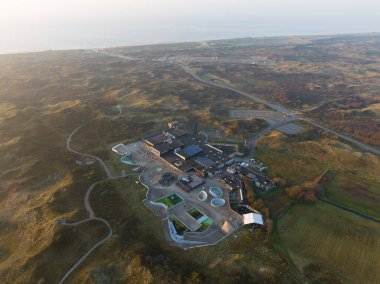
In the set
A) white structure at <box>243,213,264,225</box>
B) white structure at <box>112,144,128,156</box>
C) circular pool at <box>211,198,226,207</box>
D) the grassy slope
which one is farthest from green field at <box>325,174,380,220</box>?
white structure at <box>112,144,128,156</box>

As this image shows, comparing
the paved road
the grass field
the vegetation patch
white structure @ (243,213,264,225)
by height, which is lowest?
the paved road

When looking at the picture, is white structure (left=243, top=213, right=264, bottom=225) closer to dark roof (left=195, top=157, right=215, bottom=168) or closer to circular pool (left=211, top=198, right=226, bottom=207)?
circular pool (left=211, top=198, right=226, bottom=207)

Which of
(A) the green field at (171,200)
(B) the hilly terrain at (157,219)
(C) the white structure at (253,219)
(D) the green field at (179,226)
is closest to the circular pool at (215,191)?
(A) the green field at (171,200)

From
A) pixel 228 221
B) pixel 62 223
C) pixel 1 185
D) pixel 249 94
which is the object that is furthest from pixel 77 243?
pixel 249 94

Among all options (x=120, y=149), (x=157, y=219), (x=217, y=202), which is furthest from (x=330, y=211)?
(x=120, y=149)

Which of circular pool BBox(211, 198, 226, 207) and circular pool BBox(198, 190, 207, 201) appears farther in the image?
circular pool BBox(198, 190, 207, 201)

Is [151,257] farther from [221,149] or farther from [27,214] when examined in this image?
[221,149]

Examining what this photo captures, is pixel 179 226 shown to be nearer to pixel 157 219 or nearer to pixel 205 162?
A: pixel 157 219
